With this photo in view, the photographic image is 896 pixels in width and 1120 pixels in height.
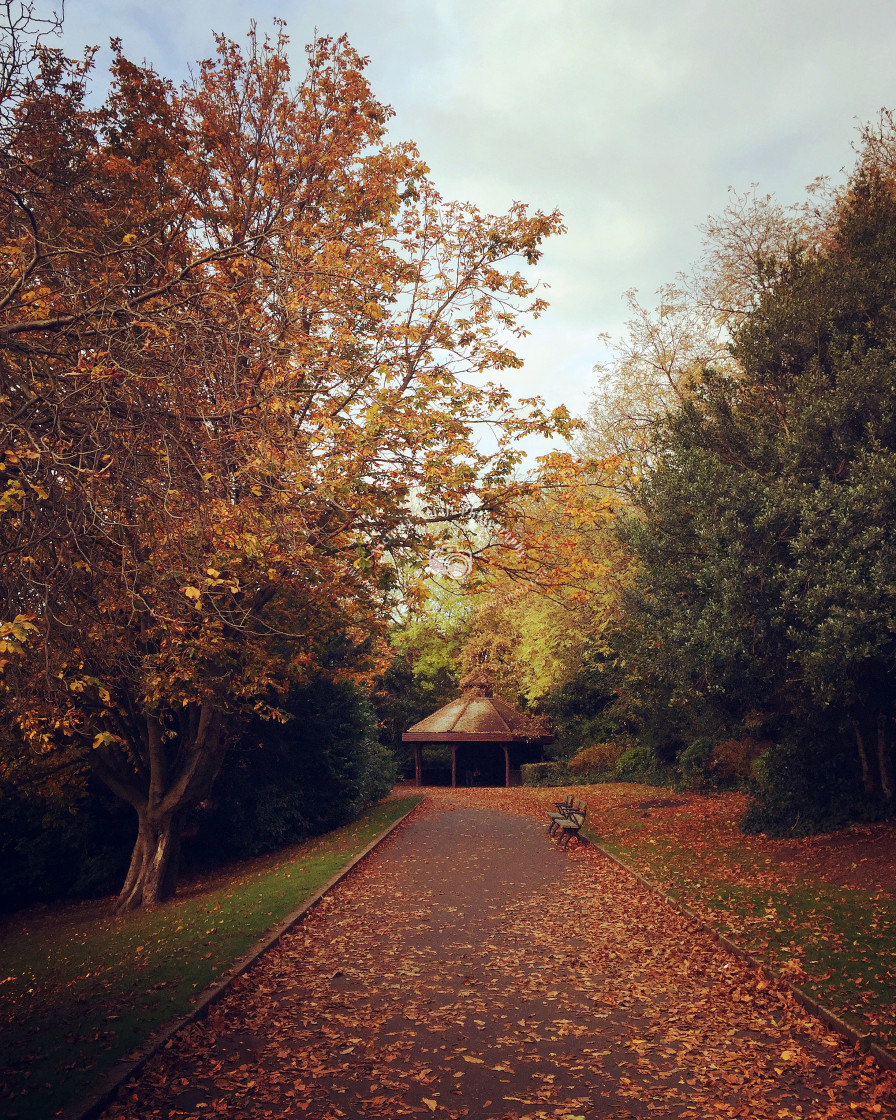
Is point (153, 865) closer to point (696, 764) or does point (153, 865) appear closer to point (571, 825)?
point (571, 825)

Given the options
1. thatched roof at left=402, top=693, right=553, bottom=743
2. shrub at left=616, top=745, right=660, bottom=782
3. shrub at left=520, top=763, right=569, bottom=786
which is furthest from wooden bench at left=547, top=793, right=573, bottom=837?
thatched roof at left=402, top=693, right=553, bottom=743

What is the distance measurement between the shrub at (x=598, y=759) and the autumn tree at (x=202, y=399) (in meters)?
18.2

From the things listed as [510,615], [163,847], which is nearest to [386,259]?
[163,847]

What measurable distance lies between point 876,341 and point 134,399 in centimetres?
1148

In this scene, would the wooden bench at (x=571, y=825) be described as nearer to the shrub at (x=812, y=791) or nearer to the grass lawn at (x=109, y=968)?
the shrub at (x=812, y=791)

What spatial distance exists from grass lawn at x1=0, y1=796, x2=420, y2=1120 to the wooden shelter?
1795cm

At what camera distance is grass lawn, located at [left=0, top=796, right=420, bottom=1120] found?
213 inches

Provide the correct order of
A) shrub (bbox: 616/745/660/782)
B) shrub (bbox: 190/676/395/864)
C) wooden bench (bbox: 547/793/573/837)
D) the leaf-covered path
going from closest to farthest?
the leaf-covered path → wooden bench (bbox: 547/793/573/837) → shrub (bbox: 190/676/395/864) → shrub (bbox: 616/745/660/782)

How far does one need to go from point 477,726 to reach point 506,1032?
28591 mm

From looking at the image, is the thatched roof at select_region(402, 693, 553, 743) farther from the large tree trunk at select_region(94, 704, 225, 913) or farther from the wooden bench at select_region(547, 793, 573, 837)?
the large tree trunk at select_region(94, 704, 225, 913)

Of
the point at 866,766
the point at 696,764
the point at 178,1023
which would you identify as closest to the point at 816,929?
the point at 866,766

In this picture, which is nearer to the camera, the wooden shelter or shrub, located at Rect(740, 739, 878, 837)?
shrub, located at Rect(740, 739, 878, 837)

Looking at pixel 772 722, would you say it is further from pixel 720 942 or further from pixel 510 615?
pixel 510 615

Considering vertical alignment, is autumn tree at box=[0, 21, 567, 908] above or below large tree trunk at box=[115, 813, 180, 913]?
above
